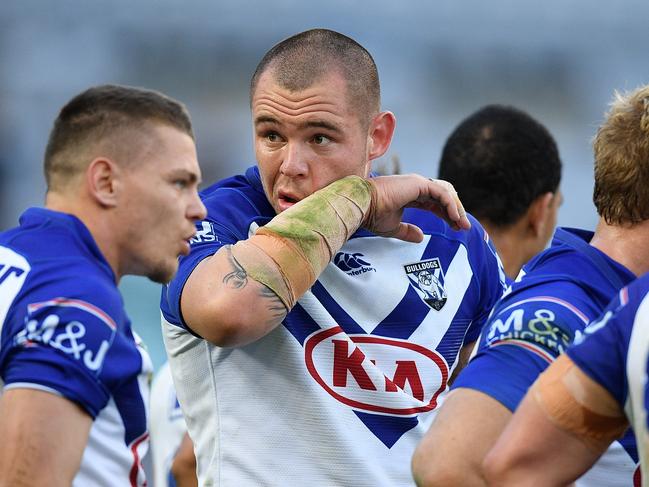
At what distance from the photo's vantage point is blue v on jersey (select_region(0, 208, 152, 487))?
2.47 m

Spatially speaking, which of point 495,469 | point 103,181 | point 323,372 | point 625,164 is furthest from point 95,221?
point 625,164

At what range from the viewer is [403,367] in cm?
→ 348

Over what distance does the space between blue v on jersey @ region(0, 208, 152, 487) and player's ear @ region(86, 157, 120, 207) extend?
0.28 feet

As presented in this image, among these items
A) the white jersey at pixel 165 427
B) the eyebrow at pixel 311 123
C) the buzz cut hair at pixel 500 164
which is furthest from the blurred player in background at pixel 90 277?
the white jersey at pixel 165 427

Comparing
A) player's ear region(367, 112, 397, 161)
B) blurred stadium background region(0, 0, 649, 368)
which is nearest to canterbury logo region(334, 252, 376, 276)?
player's ear region(367, 112, 397, 161)

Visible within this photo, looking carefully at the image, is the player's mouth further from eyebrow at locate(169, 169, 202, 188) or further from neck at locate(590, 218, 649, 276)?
neck at locate(590, 218, 649, 276)

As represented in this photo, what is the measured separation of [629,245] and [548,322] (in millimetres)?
378

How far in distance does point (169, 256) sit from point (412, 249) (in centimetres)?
105

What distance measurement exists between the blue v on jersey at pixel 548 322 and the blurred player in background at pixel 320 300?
0.58 metres

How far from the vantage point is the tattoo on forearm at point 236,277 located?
10.0 ft

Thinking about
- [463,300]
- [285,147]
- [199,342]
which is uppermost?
[285,147]

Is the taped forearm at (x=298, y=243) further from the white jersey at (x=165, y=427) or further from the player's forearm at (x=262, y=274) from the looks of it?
the white jersey at (x=165, y=427)

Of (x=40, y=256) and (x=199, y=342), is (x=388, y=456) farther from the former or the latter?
(x=40, y=256)

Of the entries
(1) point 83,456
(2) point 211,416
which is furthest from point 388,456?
(1) point 83,456
